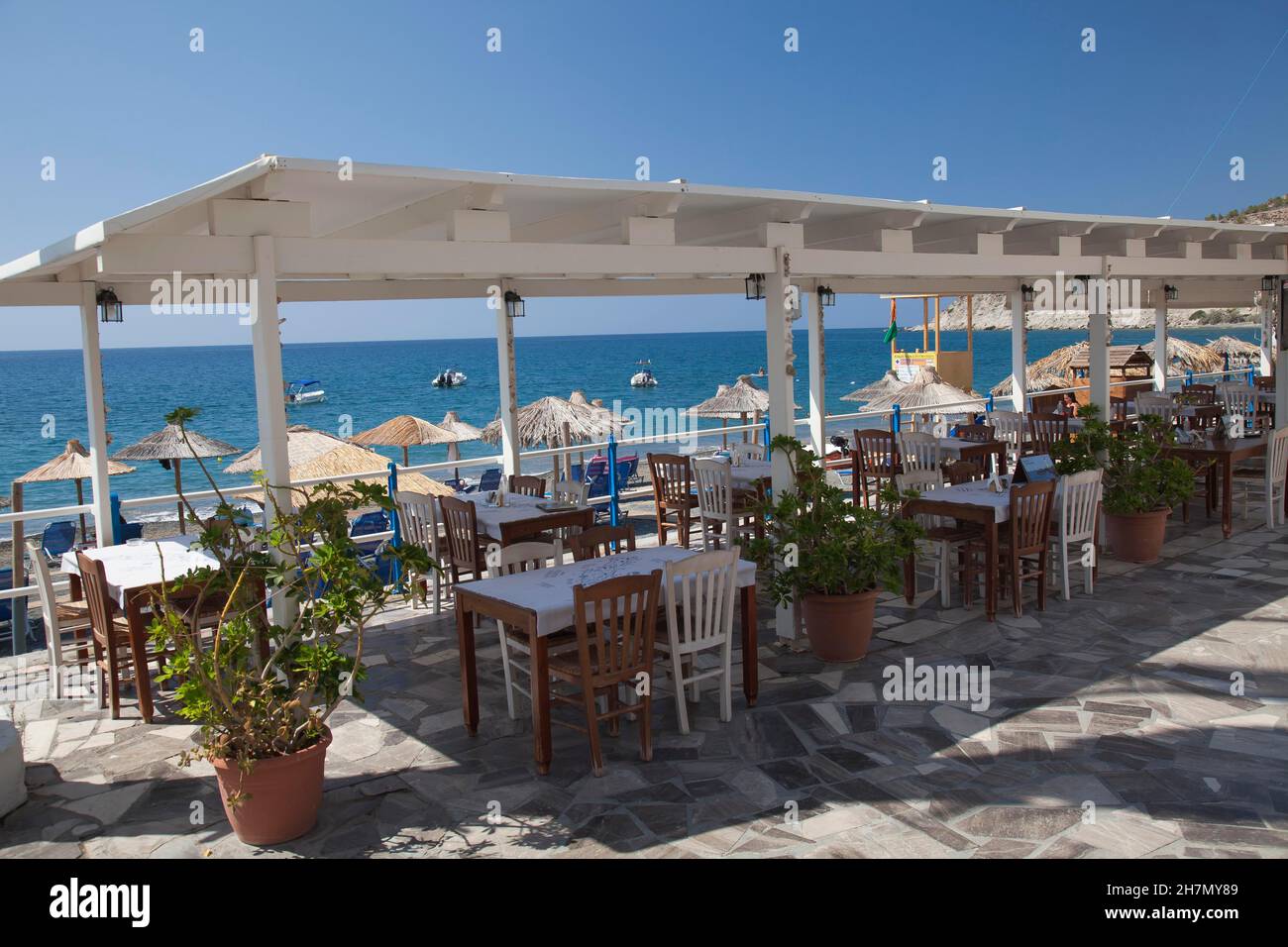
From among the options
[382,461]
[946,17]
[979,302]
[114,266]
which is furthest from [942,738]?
[979,302]

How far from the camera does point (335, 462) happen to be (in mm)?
10102

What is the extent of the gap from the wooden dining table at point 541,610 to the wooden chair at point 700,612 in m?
0.13

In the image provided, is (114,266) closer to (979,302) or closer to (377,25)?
(377,25)

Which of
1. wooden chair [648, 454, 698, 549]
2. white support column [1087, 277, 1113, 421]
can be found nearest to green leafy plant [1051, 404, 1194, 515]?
white support column [1087, 277, 1113, 421]

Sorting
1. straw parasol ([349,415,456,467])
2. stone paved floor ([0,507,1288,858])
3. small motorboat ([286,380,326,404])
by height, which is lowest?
stone paved floor ([0,507,1288,858])

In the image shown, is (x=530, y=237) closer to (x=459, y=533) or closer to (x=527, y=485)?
(x=459, y=533)

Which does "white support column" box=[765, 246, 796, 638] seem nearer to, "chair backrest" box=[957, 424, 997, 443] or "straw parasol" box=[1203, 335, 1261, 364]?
"chair backrest" box=[957, 424, 997, 443]

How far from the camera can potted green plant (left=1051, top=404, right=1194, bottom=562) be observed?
7.46 m

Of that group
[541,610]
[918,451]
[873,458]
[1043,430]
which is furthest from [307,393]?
[541,610]

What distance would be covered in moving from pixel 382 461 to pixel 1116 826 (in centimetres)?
825

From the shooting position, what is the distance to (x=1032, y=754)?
423cm

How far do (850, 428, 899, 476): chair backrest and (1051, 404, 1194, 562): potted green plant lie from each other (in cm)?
256

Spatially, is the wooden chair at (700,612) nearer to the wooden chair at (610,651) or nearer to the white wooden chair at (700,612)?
the white wooden chair at (700,612)
